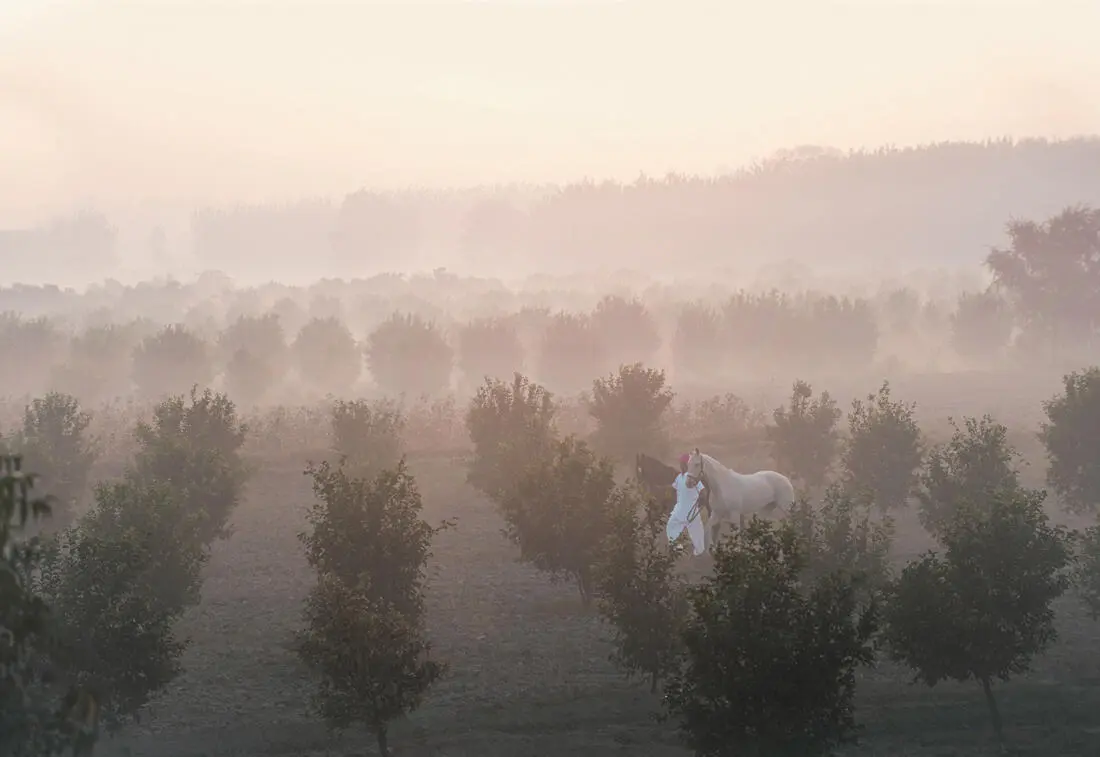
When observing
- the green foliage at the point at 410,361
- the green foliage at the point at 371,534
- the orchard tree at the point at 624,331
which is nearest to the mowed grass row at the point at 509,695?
the green foliage at the point at 371,534

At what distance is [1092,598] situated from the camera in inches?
1213

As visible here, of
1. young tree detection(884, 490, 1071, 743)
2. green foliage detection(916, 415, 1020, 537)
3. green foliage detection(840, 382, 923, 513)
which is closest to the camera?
young tree detection(884, 490, 1071, 743)

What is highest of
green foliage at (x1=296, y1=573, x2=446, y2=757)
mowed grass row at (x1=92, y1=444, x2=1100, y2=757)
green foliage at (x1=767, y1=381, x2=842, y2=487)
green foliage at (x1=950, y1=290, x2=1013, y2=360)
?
green foliage at (x1=950, y1=290, x2=1013, y2=360)

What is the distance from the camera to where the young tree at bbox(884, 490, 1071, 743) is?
24594 millimetres

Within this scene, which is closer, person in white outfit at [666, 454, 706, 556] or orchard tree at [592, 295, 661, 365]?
person in white outfit at [666, 454, 706, 556]

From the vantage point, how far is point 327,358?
104 metres

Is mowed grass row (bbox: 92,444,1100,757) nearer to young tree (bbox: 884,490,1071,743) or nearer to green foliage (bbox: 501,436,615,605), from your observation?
young tree (bbox: 884,490,1071,743)

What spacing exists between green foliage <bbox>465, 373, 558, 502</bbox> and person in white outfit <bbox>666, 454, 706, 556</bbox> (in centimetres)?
985

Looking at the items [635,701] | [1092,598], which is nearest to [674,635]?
[635,701]

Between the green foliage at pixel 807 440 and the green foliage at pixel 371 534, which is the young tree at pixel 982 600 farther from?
the green foliage at pixel 807 440

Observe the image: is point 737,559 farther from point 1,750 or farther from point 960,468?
point 960,468

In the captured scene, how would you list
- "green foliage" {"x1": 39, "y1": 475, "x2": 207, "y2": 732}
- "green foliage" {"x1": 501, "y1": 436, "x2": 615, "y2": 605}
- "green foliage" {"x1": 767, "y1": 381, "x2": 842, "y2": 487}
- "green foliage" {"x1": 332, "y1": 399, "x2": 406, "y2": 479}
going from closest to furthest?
1. "green foliage" {"x1": 39, "y1": 475, "x2": 207, "y2": 732}
2. "green foliage" {"x1": 501, "y1": 436, "x2": 615, "y2": 605}
3. "green foliage" {"x1": 767, "y1": 381, "x2": 842, "y2": 487}
4. "green foliage" {"x1": 332, "y1": 399, "x2": 406, "y2": 479}

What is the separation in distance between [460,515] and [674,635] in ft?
76.3

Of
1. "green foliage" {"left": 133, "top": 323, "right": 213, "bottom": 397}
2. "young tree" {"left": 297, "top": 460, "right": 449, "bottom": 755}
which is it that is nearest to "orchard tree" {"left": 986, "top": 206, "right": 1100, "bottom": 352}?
"young tree" {"left": 297, "top": 460, "right": 449, "bottom": 755}
